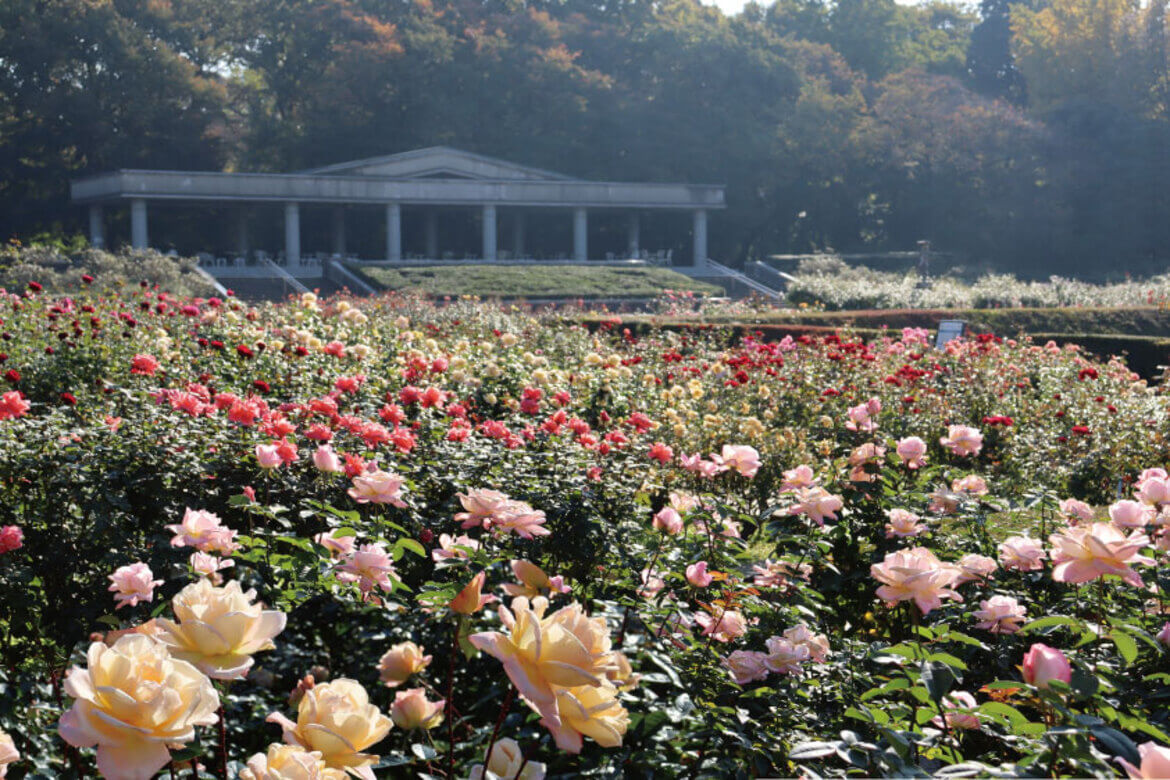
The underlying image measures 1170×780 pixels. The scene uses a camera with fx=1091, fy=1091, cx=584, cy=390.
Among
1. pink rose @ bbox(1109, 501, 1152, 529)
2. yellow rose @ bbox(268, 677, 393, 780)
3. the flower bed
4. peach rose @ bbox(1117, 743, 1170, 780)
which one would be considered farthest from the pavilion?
peach rose @ bbox(1117, 743, 1170, 780)

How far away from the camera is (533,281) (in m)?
30.8

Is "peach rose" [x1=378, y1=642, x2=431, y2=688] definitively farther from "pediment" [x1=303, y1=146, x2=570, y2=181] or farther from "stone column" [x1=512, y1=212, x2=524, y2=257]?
"stone column" [x1=512, y1=212, x2=524, y2=257]

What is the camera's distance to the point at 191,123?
127ft

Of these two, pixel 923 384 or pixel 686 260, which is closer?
pixel 923 384

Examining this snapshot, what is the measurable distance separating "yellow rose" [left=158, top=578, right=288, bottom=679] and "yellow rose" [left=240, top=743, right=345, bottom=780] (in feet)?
0.39

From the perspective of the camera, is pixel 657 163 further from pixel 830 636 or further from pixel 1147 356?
pixel 830 636

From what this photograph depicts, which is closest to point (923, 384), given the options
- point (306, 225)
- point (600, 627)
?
point (600, 627)

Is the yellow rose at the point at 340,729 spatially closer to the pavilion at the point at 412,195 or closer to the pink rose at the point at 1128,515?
the pink rose at the point at 1128,515

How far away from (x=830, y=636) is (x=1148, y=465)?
487 centimetres

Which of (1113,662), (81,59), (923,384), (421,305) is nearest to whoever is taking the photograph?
(1113,662)

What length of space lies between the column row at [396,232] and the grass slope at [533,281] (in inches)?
158

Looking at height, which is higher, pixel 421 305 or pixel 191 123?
pixel 191 123

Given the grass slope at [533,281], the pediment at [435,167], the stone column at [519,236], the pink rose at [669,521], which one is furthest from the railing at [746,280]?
the pink rose at [669,521]

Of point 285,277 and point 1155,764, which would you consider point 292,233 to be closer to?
point 285,277
